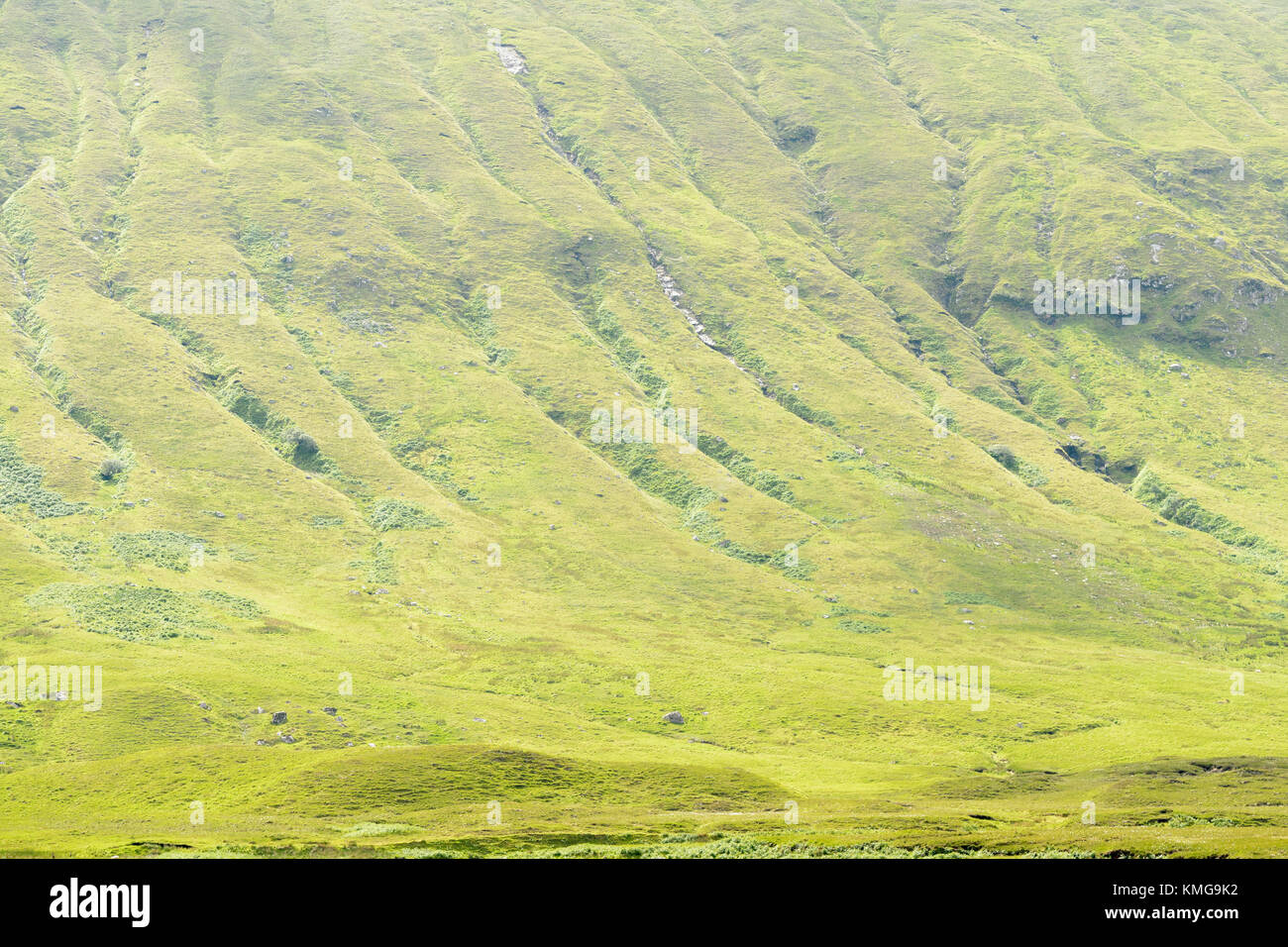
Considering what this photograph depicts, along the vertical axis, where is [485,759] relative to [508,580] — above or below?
below

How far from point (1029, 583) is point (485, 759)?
3967 inches

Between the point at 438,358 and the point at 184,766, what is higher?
the point at 438,358

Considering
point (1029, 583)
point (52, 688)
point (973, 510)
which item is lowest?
point (52, 688)

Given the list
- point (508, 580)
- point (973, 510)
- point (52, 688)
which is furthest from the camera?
point (973, 510)

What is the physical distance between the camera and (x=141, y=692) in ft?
293

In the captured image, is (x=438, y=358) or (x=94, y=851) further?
(x=438, y=358)

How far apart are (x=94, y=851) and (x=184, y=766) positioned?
26321 millimetres

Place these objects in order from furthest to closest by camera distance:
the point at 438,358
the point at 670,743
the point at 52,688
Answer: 1. the point at 438,358
2. the point at 670,743
3. the point at 52,688
